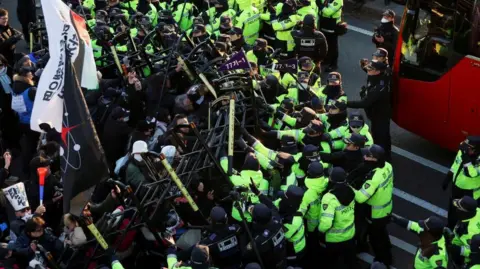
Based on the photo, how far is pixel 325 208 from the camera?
9.40 m

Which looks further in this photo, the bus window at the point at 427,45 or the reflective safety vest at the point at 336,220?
the bus window at the point at 427,45

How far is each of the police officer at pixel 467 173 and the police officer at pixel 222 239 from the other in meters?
2.91

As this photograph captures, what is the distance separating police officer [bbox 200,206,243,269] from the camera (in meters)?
8.83

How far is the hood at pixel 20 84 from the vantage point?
12.3m

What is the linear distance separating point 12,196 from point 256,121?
133 inches

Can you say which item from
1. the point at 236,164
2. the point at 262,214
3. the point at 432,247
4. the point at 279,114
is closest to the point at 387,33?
the point at 279,114

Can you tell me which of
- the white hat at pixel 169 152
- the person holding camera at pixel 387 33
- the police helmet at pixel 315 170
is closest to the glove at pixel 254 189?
the police helmet at pixel 315 170

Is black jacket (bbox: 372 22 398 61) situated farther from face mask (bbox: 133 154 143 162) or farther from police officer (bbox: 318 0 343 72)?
face mask (bbox: 133 154 143 162)

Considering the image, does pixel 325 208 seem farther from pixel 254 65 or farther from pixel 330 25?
pixel 330 25

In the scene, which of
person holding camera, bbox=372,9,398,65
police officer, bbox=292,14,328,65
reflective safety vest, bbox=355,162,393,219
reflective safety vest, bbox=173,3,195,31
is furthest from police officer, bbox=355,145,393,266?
reflective safety vest, bbox=173,3,195,31

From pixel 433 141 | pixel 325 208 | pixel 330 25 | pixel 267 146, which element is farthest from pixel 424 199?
pixel 330 25

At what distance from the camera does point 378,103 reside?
40.7 ft

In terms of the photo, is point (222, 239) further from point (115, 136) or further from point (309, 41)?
point (309, 41)

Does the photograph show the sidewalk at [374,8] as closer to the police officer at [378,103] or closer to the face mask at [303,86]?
the police officer at [378,103]
